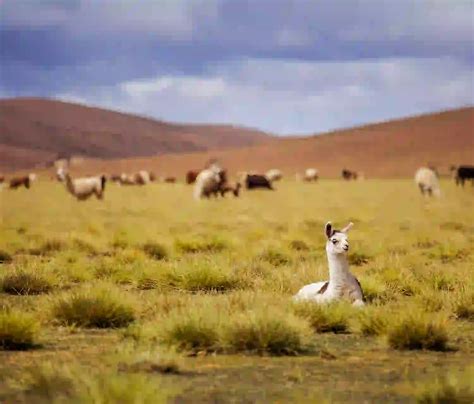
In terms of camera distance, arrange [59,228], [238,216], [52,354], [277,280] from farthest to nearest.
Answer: [238,216], [59,228], [277,280], [52,354]

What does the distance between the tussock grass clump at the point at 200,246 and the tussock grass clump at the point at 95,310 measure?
26.5ft

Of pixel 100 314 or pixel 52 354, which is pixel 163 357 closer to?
pixel 52 354

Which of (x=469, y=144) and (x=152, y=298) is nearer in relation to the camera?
(x=152, y=298)

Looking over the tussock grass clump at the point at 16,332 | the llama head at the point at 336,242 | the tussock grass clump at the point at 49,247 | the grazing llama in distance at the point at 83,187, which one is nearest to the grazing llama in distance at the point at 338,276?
the llama head at the point at 336,242

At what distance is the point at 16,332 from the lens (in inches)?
301

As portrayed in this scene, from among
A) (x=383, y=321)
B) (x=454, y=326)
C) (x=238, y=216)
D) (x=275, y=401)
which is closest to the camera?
(x=275, y=401)

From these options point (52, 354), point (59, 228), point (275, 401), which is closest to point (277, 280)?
point (52, 354)

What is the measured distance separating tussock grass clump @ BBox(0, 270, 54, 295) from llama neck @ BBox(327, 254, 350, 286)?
3.86m

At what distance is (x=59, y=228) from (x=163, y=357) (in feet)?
59.8

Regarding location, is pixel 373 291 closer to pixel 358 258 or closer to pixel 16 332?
pixel 16 332

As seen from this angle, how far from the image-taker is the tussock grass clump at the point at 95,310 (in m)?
8.88

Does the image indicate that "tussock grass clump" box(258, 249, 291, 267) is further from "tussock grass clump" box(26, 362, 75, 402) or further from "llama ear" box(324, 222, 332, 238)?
"tussock grass clump" box(26, 362, 75, 402)

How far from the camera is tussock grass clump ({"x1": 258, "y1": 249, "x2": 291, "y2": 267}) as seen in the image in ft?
50.3

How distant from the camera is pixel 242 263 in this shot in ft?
47.0
